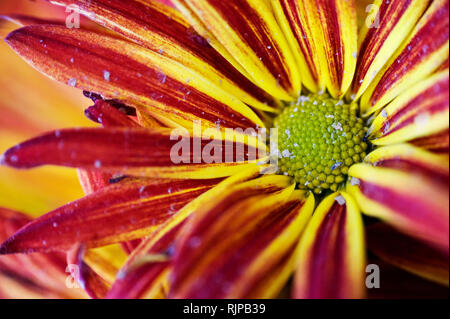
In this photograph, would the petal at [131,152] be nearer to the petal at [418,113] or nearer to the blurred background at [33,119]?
the petal at [418,113]

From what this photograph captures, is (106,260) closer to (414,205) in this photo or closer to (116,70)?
(116,70)

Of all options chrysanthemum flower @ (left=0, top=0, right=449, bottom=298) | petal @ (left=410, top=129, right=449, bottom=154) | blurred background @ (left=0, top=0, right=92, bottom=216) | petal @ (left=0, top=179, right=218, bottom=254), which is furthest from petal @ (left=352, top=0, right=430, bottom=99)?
blurred background @ (left=0, top=0, right=92, bottom=216)

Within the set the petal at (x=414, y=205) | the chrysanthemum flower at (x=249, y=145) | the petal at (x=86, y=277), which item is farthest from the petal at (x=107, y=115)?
the petal at (x=414, y=205)

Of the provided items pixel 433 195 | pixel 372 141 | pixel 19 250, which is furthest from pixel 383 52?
pixel 19 250

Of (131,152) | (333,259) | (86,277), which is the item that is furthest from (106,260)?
(333,259)

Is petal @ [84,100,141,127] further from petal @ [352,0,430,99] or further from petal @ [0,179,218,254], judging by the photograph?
petal @ [352,0,430,99]

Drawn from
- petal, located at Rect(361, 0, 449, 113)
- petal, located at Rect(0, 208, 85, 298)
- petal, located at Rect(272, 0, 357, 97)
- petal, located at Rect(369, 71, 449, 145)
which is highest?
petal, located at Rect(272, 0, 357, 97)
